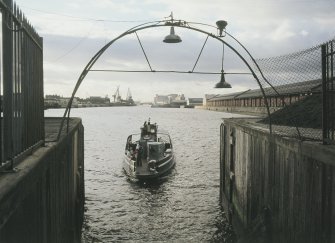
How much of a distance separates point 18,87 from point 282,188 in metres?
6.34

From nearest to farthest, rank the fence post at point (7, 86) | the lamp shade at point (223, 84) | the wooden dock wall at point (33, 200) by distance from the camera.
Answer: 1. the wooden dock wall at point (33, 200)
2. the fence post at point (7, 86)
3. the lamp shade at point (223, 84)

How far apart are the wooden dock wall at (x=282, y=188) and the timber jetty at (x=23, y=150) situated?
15.6ft

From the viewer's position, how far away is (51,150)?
7.66m

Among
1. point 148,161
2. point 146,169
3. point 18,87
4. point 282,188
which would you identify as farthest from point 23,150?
point 148,161

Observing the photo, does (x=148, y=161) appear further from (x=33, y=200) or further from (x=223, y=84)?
(x=33, y=200)

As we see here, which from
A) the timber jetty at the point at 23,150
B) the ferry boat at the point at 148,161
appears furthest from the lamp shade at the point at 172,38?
the ferry boat at the point at 148,161

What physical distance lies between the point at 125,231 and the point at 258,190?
28.9ft

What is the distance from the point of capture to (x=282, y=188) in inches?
363

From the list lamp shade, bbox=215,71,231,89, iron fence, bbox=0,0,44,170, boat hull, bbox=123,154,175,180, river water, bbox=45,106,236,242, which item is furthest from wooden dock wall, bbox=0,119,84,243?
boat hull, bbox=123,154,175,180

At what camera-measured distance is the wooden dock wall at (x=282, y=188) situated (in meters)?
6.84

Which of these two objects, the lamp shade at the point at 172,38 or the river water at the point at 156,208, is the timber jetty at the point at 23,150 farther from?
the river water at the point at 156,208

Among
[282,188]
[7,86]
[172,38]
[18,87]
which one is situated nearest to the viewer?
[7,86]

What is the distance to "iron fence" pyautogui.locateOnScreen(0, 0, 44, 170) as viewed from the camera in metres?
5.23

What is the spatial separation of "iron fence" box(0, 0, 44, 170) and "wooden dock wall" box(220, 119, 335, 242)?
5.07 metres
